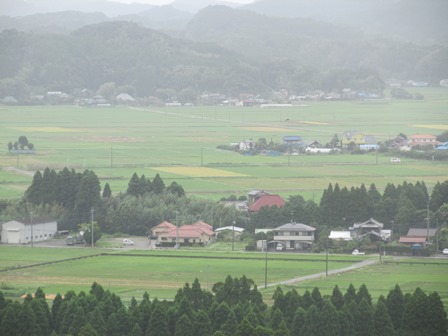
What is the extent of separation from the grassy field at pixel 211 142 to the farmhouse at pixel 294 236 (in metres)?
6.14

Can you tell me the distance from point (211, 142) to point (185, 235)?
23.1 meters

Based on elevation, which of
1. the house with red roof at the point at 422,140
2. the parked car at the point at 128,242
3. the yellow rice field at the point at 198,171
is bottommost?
the parked car at the point at 128,242

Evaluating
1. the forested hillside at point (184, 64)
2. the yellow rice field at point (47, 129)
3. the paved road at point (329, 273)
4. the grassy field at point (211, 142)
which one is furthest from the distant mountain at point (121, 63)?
the paved road at point (329, 273)

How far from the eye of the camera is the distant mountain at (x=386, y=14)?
13862 cm

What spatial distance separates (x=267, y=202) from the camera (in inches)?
1156

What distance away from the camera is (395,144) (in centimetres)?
4694

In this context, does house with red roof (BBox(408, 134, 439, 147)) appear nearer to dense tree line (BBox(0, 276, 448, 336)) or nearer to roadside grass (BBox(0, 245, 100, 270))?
roadside grass (BBox(0, 245, 100, 270))

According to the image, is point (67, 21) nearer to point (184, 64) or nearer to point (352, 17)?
point (352, 17)

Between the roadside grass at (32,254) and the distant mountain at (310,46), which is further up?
the distant mountain at (310,46)

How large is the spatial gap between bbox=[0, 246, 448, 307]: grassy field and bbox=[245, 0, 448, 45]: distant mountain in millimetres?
100760

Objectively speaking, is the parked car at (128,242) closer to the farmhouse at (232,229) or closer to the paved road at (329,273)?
the farmhouse at (232,229)

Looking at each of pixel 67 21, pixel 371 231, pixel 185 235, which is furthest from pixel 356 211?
pixel 67 21

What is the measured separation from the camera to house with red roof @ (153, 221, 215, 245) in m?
26.2

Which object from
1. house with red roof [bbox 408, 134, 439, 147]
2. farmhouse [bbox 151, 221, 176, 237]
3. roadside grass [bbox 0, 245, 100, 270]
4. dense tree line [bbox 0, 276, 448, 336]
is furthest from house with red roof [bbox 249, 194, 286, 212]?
house with red roof [bbox 408, 134, 439, 147]
